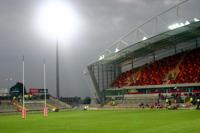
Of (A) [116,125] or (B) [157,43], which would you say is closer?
(A) [116,125]

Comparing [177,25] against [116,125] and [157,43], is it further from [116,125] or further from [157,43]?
[116,125]

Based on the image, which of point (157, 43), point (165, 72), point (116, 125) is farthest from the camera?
point (165, 72)

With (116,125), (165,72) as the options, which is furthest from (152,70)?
(116,125)

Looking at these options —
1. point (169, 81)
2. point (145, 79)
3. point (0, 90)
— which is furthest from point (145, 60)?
point (0, 90)

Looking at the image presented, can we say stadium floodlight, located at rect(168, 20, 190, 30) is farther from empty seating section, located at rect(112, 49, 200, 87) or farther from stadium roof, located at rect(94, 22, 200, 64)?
empty seating section, located at rect(112, 49, 200, 87)

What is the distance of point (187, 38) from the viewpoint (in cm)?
7338

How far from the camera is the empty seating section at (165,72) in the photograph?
7350 centimetres

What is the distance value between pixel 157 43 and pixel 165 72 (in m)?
7.40

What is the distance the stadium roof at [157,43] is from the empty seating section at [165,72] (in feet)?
9.73

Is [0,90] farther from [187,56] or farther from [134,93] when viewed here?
[187,56]

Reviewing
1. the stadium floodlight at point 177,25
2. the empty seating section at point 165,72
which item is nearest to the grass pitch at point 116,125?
the stadium floodlight at point 177,25

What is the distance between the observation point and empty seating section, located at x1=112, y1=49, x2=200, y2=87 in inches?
2894

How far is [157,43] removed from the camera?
7406 centimetres

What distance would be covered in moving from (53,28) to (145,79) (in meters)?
24.3
